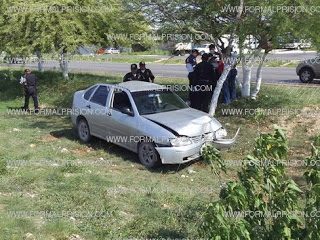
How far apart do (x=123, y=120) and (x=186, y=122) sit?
4.75 feet

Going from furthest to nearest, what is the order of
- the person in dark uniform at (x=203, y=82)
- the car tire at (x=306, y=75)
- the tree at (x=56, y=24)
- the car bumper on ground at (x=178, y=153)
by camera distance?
the car tire at (x=306, y=75)
the tree at (x=56, y=24)
the person in dark uniform at (x=203, y=82)
the car bumper on ground at (x=178, y=153)

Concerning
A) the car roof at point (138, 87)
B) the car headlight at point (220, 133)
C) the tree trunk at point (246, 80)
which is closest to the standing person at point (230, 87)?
the tree trunk at point (246, 80)

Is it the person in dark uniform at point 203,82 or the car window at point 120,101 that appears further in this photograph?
the person in dark uniform at point 203,82

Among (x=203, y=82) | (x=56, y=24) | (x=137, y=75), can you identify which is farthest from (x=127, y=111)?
(x=56, y=24)

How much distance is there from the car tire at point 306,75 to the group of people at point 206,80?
726 cm

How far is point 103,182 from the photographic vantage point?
6.86m

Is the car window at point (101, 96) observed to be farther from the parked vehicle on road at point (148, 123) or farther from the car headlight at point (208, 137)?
the car headlight at point (208, 137)

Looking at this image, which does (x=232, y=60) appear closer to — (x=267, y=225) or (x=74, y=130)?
(x=74, y=130)

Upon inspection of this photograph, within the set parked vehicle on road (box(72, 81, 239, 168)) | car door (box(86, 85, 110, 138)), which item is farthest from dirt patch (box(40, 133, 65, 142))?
car door (box(86, 85, 110, 138))

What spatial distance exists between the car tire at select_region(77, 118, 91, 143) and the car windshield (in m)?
1.77

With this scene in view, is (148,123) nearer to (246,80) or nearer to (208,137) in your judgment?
(208,137)

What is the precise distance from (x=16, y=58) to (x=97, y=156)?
882 centimetres

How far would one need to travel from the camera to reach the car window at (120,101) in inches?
345

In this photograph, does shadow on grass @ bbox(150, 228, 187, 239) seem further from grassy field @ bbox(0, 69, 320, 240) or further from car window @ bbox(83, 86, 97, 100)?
car window @ bbox(83, 86, 97, 100)
